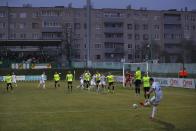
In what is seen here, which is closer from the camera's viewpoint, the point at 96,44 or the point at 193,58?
the point at 193,58

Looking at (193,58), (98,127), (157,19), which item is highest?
(157,19)

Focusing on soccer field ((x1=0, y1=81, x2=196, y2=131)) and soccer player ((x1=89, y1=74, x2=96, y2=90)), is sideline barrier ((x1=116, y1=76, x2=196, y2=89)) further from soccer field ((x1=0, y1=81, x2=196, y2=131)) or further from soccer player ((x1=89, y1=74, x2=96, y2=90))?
soccer field ((x1=0, y1=81, x2=196, y2=131))

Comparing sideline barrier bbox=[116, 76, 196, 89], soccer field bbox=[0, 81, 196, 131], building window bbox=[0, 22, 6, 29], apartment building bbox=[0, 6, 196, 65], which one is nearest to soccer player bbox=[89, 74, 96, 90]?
sideline barrier bbox=[116, 76, 196, 89]

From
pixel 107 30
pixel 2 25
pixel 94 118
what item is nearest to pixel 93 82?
pixel 94 118

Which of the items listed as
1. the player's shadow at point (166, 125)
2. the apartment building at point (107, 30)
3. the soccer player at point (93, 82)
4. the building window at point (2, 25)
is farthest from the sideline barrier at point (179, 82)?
the building window at point (2, 25)

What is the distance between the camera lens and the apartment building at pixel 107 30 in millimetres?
117812

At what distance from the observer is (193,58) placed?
10788 cm

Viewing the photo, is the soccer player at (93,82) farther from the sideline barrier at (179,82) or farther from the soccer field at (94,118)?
the soccer field at (94,118)

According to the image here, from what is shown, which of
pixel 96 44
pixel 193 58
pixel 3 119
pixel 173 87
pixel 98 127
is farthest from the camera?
pixel 96 44

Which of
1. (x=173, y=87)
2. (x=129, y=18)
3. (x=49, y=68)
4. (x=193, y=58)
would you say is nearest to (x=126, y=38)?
(x=129, y=18)

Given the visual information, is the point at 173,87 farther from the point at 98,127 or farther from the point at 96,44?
the point at 96,44

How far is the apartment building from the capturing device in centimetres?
11781

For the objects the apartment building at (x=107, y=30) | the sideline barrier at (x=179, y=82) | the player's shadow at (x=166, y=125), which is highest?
the apartment building at (x=107, y=30)

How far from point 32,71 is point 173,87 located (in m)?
39.1
